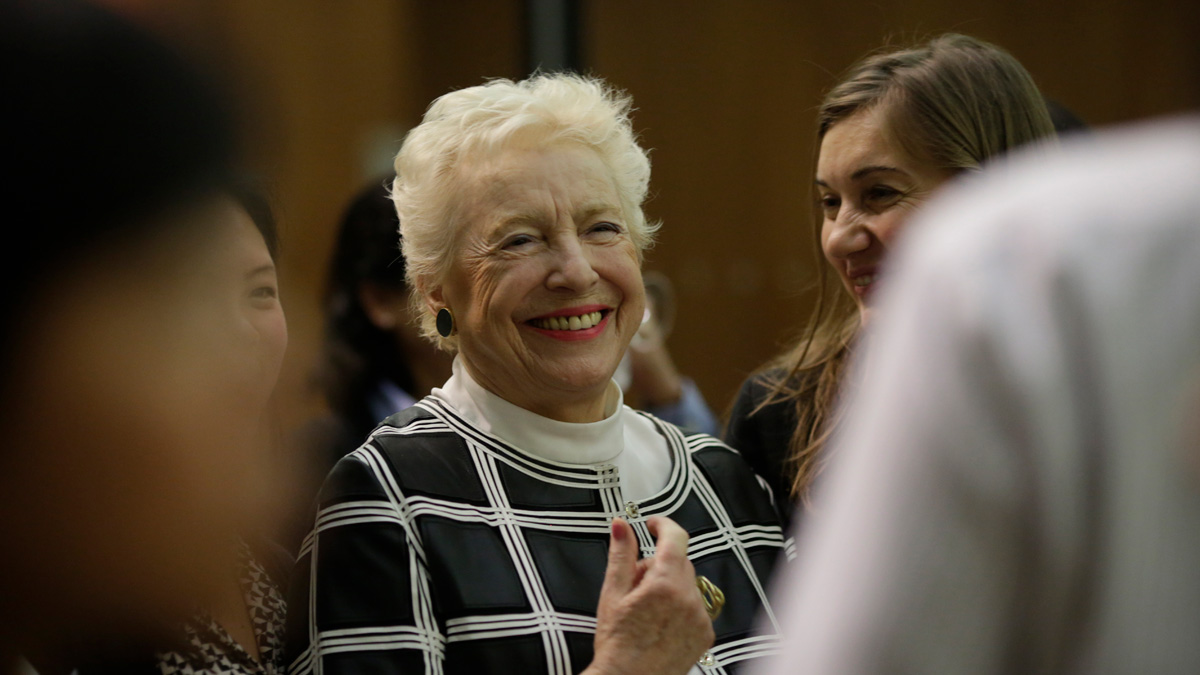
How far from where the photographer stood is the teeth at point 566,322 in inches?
77.5

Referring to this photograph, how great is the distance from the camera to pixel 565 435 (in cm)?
195

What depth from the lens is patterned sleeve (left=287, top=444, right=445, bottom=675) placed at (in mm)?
1587

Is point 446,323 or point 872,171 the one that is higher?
point 872,171

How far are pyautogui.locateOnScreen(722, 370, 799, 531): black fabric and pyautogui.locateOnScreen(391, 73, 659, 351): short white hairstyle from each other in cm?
56

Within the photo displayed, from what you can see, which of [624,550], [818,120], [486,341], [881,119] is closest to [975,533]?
[624,550]

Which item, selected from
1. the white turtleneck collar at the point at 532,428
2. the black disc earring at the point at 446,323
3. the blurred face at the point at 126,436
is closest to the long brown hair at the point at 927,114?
the white turtleneck collar at the point at 532,428

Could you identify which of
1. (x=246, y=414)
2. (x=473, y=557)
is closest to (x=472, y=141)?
(x=473, y=557)

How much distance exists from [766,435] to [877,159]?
Answer: 24.3 inches

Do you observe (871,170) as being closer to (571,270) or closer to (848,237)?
(848,237)

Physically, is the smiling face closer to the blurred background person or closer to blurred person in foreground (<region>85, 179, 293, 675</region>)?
blurred person in foreground (<region>85, 179, 293, 675</region>)

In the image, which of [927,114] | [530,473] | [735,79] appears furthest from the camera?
[735,79]

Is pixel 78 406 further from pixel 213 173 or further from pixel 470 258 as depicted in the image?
pixel 470 258

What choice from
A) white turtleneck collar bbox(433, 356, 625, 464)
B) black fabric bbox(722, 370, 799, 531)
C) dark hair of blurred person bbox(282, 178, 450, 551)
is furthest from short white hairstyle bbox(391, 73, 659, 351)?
dark hair of blurred person bbox(282, 178, 450, 551)

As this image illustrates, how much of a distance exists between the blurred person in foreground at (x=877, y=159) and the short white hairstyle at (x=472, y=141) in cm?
46
